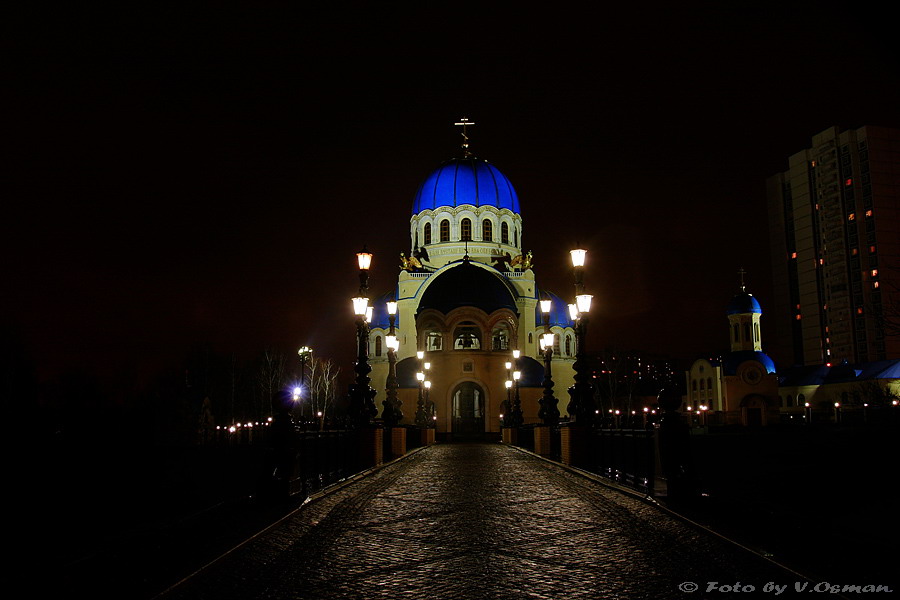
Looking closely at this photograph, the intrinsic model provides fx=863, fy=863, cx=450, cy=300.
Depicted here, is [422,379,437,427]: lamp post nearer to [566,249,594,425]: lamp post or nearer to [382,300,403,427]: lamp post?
[382,300,403,427]: lamp post

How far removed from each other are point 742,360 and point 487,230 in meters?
22.6

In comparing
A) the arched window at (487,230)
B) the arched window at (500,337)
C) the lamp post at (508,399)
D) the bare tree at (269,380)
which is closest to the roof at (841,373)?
the arched window at (500,337)

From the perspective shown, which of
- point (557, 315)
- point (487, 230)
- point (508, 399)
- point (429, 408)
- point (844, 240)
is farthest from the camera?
point (844, 240)

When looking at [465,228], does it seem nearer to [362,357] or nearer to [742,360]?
[742,360]

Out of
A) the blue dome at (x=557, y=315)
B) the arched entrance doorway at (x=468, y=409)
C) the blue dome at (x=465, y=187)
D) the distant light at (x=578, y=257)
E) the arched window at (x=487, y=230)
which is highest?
the blue dome at (x=465, y=187)

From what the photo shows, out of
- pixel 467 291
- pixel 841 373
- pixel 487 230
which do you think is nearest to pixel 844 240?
pixel 841 373

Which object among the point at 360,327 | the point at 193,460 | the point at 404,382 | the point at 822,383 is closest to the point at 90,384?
the point at 404,382

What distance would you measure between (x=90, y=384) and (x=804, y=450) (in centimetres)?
3560

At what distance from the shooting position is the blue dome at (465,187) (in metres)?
61.9

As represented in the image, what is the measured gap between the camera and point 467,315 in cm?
5319

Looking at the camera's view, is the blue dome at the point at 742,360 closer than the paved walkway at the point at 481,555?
No

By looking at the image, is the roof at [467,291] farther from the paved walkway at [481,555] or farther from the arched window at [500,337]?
the paved walkway at [481,555]

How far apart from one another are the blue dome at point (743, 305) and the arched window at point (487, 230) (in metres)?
22.3

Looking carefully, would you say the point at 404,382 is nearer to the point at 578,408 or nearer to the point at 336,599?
the point at 578,408
